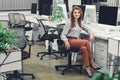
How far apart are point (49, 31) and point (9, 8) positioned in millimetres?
3102

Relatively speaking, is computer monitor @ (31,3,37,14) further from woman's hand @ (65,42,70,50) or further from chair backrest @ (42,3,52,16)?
woman's hand @ (65,42,70,50)

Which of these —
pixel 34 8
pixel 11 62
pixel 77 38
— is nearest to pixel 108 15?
pixel 77 38

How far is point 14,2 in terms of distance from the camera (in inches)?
343

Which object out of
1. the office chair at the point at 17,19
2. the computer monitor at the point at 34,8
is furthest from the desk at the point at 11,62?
the computer monitor at the point at 34,8

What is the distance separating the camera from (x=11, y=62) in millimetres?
3076

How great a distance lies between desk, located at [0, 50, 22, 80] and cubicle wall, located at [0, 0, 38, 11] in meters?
5.75

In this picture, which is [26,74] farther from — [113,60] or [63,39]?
[113,60]

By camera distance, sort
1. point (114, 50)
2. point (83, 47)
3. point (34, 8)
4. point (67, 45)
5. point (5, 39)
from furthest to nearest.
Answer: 1. point (34, 8)
2. point (83, 47)
3. point (67, 45)
4. point (114, 50)
5. point (5, 39)

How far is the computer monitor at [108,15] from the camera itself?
4423mm

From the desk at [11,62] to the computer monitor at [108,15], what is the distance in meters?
2.06

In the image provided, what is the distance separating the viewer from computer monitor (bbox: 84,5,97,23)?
5.28m

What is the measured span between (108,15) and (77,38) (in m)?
0.73

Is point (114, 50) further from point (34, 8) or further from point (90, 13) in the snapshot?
point (34, 8)

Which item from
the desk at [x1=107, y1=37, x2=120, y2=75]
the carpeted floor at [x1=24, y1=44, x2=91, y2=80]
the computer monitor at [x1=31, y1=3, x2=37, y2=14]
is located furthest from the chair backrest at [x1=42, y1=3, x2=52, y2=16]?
the desk at [x1=107, y1=37, x2=120, y2=75]
